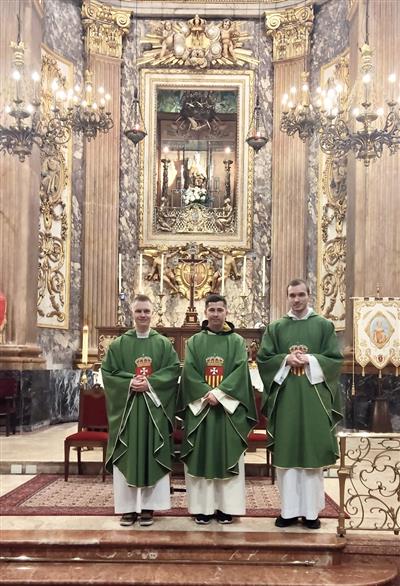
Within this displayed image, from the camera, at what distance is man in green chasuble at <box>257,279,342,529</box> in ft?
20.6

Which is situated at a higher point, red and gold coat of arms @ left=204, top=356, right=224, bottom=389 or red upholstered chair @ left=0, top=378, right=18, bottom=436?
Answer: red and gold coat of arms @ left=204, top=356, right=224, bottom=389

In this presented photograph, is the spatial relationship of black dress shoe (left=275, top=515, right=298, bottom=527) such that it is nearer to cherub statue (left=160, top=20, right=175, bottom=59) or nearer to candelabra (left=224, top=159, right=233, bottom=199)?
candelabra (left=224, top=159, right=233, bottom=199)

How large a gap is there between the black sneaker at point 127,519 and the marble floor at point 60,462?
0.05m

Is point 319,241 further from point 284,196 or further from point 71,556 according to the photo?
point 71,556

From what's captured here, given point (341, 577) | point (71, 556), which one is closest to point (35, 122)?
point (71, 556)

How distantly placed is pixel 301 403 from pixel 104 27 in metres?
10.1

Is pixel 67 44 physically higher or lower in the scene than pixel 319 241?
higher

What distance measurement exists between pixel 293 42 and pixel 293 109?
489 cm

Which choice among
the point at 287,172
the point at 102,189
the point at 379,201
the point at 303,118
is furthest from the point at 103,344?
the point at 303,118

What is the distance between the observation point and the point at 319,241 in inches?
534

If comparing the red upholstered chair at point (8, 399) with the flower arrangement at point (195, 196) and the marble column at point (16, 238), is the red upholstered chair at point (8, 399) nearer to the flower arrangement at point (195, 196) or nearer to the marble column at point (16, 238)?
the marble column at point (16, 238)

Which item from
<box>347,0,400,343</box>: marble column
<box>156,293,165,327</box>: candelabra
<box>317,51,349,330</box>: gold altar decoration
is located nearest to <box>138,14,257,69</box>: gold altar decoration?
<box>317,51,349,330</box>: gold altar decoration

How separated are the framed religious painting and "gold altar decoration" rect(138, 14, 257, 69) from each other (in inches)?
8.3

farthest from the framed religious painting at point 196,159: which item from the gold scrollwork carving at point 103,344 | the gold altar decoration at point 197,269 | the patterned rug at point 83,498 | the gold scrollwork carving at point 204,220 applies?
the patterned rug at point 83,498
